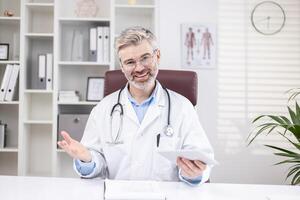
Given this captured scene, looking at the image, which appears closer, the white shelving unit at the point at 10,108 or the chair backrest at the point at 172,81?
the chair backrest at the point at 172,81

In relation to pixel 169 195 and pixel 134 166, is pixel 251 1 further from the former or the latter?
pixel 169 195

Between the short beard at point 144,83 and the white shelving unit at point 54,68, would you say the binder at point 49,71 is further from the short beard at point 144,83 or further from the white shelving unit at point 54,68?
the short beard at point 144,83

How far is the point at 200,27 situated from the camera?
9.23ft

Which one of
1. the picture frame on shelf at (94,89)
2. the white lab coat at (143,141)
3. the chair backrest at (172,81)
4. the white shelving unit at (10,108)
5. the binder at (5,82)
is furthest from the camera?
the white shelving unit at (10,108)

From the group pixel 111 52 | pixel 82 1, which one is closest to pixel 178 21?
pixel 111 52

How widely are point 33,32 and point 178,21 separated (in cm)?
132

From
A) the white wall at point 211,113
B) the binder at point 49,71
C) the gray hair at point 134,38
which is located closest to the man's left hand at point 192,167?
the gray hair at point 134,38

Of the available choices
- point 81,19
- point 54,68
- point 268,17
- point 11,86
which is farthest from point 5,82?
point 268,17

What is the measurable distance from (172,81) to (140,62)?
13.2 inches

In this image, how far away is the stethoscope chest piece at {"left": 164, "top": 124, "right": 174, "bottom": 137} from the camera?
162cm

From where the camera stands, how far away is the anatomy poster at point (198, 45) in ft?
9.18

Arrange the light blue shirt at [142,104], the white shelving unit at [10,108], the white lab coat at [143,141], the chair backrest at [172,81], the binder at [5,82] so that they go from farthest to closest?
the white shelving unit at [10,108]
the binder at [5,82]
the chair backrest at [172,81]
the light blue shirt at [142,104]
the white lab coat at [143,141]

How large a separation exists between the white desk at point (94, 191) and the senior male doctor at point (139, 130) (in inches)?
10.6

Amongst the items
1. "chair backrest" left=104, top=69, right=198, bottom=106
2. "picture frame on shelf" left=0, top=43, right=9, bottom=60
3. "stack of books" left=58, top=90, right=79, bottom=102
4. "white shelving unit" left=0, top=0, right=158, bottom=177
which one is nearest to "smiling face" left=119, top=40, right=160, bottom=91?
"chair backrest" left=104, top=69, right=198, bottom=106
